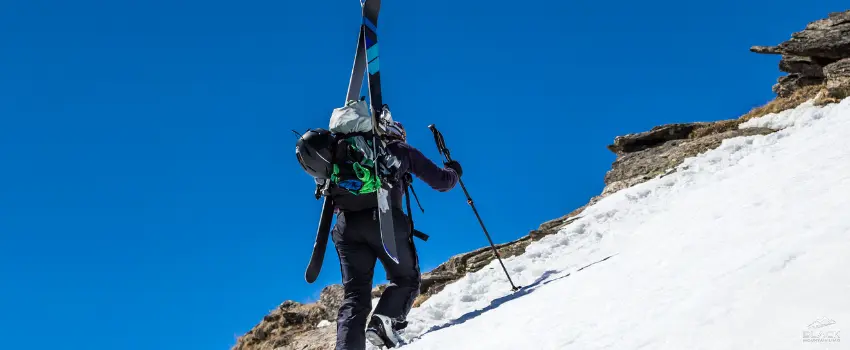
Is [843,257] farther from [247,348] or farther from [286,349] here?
[247,348]

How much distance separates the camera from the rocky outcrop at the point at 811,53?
20.5 meters

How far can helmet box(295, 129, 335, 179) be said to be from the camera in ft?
24.2

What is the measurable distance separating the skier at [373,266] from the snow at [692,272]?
0.46 metres

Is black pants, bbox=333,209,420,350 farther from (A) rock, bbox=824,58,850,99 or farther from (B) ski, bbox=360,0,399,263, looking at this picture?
(A) rock, bbox=824,58,850,99

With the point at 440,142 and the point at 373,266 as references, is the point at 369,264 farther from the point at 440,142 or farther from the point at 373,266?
the point at 440,142

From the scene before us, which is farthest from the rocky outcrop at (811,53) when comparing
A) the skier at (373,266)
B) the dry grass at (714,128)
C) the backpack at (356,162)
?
the backpack at (356,162)

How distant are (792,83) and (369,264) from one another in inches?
698

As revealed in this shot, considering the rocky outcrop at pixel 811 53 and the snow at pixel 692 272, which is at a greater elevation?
the rocky outcrop at pixel 811 53

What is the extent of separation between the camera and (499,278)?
34.9 ft

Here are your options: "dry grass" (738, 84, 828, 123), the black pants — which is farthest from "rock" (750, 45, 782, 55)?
the black pants

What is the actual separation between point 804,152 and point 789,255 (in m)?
6.91

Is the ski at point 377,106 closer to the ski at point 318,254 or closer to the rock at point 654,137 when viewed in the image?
the ski at point 318,254

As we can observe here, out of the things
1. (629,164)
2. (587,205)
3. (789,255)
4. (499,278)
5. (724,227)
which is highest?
(629,164)

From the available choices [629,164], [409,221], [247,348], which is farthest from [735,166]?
[247,348]
